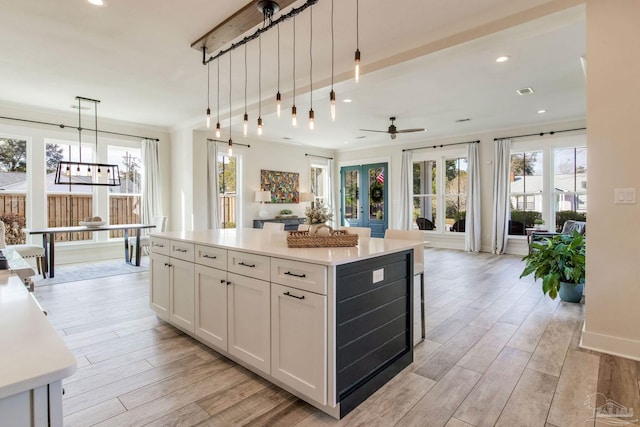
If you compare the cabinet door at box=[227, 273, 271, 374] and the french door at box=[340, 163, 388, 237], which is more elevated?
the french door at box=[340, 163, 388, 237]

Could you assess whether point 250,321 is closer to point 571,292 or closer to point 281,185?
point 571,292

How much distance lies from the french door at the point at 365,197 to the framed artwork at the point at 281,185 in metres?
1.69

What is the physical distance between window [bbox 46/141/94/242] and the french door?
6.32 meters

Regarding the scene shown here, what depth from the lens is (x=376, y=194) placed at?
948 cm

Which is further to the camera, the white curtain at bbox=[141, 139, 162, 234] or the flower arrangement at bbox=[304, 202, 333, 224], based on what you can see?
the white curtain at bbox=[141, 139, 162, 234]

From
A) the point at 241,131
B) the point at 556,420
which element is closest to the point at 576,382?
the point at 556,420

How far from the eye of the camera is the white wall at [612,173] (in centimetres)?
242

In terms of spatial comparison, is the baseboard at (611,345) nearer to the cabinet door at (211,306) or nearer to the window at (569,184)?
the cabinet door at (211,306)

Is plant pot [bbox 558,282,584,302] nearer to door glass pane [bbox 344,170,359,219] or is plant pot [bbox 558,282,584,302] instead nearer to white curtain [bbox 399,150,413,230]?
white curtain [bbox 399,150,413,230]

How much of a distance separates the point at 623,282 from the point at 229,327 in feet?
9.45

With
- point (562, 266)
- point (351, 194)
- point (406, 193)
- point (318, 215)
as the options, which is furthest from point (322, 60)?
point (351, 194)

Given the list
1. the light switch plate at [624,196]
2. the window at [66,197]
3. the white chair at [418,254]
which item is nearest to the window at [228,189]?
the window at [66,197]

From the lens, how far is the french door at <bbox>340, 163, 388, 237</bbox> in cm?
938

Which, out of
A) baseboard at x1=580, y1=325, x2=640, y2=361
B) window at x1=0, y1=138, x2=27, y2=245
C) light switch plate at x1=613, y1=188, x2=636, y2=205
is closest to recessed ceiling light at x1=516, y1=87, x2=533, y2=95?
light switch plate at x1=613, y1=188, x2=636, y2=205
